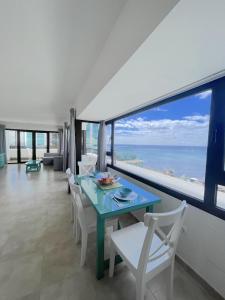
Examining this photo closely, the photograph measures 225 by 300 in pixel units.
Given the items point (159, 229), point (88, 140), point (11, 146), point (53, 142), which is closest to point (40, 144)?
point (53, 142)

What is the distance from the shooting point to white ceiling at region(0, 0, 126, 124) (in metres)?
1.07

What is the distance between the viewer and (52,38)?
4.58 ft

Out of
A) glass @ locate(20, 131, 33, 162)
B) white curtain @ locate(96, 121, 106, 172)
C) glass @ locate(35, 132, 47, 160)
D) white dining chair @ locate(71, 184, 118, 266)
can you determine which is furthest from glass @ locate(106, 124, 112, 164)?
glass @ locate(20, 131, 33, 162)

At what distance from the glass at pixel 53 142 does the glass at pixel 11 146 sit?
1987 millimetres

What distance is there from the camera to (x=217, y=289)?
49.6 inches

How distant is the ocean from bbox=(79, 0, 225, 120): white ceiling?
0.81 m

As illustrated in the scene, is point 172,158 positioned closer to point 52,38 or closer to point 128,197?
point 128,197

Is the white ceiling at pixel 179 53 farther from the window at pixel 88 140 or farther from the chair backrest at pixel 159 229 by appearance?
the window at pixel 88 140

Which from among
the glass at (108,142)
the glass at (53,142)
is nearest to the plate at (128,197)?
the glass at (108,142)

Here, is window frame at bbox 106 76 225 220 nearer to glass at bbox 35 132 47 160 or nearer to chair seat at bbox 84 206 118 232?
chair seat at bbox 84 206 118 232

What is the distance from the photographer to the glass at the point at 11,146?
8.17m

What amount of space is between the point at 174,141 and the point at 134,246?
1.57m

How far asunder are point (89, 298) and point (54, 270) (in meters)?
0.48

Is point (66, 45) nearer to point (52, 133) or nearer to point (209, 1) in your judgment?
point (209, 1)
